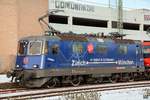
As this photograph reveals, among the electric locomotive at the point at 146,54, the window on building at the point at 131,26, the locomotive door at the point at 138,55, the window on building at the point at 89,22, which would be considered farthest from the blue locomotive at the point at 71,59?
the window on building at the point at 131,26

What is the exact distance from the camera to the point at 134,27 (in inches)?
2530

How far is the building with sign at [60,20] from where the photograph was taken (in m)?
45.5

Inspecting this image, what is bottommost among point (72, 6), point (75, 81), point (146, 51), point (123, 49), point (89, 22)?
point (75, 81)

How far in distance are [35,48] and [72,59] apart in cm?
234

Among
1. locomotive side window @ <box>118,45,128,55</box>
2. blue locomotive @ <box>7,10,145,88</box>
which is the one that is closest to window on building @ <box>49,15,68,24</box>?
blue locomotive @ <box>7,10,145,88</box>

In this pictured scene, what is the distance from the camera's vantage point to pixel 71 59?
78.7ft

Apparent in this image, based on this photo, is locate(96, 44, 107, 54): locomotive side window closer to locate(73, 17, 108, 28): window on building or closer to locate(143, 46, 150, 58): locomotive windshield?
locate(143, 46, 150, 58): locomotive windshield

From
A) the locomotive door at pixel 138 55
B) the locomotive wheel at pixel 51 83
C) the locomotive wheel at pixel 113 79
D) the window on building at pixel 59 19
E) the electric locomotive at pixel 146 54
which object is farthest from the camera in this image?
the window on building at pixel 59 19

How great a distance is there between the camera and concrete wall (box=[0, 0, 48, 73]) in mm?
45219

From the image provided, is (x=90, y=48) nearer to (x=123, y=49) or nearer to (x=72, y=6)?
(x=123, y=49)

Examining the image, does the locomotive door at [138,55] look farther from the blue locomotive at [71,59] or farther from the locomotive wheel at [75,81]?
the locomotive wheel at [75,81]

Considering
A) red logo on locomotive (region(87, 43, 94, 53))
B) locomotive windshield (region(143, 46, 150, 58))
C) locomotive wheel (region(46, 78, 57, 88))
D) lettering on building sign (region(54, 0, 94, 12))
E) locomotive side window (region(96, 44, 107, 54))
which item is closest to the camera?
locomotive wheel (region(46, 78, 57, 88))

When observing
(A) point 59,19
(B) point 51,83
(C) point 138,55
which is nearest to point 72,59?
(B) point 51,83

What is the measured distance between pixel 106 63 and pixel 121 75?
231cm
